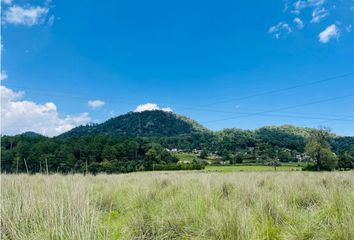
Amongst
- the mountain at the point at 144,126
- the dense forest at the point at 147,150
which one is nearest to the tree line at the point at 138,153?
the dense forest at the point at 147,150

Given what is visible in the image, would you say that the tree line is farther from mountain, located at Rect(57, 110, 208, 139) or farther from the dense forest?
mountain, located at Rect(57, 110, 208, 139)

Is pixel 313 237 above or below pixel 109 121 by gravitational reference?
below

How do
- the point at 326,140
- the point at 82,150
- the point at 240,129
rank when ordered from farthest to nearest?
the point at 240,129 → the point at 326,140 → the point at 82,150

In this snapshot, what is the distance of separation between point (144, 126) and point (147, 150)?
74.2 metres

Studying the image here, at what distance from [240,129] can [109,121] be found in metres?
64.8

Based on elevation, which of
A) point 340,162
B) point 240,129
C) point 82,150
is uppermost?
point 240,129

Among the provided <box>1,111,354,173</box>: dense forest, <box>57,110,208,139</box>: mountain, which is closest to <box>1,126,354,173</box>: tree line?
<box>1,111,354,173</box>: dense forest

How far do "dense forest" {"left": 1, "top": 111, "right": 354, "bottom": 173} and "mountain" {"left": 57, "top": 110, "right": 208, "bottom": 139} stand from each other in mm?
542

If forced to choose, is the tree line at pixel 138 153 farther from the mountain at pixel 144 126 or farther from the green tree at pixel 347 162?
the mountain at pixel 144 126

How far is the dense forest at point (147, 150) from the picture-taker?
1828 inches

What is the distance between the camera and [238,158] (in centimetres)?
8262

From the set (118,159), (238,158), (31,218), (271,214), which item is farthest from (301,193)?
(238,158)

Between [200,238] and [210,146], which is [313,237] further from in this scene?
[210,146]

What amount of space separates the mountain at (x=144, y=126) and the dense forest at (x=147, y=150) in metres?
0.54
